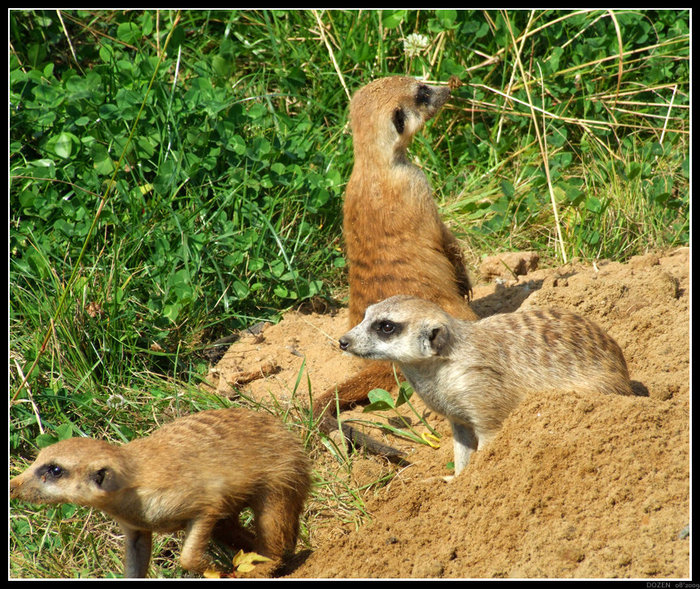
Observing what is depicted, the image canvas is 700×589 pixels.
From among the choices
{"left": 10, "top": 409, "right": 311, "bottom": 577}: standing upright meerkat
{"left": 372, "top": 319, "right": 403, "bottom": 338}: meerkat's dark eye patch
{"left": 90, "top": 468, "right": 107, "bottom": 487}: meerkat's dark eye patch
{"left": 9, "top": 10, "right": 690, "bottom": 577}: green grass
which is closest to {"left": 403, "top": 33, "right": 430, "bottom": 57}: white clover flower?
{"left": 9, "top": 10, "right": 690, "bottom": 577}: green grass

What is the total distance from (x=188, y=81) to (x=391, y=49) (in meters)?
1.52

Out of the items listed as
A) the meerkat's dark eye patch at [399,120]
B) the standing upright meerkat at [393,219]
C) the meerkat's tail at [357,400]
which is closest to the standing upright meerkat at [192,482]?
the meerkat's tail at [357,400]

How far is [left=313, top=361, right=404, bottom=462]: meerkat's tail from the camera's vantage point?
377 cm

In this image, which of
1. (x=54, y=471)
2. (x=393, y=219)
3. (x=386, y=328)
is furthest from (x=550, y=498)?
(x=393, y=219)

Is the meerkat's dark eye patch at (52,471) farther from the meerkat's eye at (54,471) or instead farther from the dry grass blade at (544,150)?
the dry grass blade at (544,150)

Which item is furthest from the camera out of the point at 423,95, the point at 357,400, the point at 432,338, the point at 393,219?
the point at 423,95

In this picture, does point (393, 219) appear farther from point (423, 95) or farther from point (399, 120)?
point (423, 95)

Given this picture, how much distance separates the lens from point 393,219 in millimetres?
4516

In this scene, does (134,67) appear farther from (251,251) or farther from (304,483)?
(304,483)

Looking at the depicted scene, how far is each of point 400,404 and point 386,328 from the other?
73cm

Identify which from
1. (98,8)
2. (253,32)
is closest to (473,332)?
(253,32)

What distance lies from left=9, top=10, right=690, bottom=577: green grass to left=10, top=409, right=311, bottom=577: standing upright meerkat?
0.32 metres

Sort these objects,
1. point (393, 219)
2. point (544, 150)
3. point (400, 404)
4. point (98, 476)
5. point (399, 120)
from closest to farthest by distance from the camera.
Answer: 1. point (98, 476)
2. point (400, 404)
3. point (393, 219)
4. point (399, 120)
5. point (544, 150)

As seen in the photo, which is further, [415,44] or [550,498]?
[415,44]
